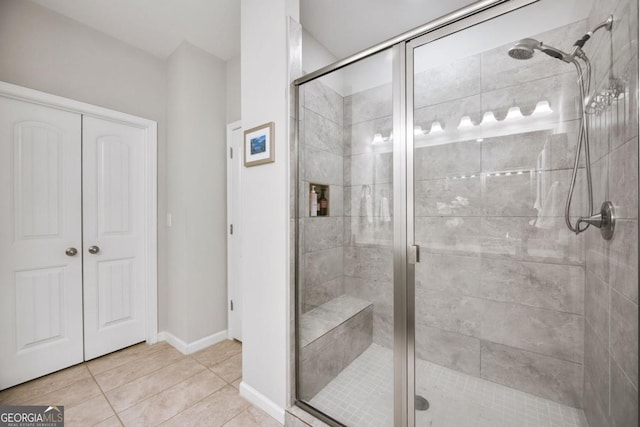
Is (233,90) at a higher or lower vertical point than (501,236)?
higher

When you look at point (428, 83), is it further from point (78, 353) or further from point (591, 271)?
point (78, 353)

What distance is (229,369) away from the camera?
6.87 feet

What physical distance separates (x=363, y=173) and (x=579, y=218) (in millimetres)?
991

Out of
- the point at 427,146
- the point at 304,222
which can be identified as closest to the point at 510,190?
the point at 427,146

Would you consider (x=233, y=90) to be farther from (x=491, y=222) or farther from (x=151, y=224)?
(x=491, y=222)

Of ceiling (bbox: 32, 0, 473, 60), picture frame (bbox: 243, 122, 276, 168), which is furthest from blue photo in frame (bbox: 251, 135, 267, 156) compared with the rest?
ceiling (bbox: 32, 0, 473, 60)

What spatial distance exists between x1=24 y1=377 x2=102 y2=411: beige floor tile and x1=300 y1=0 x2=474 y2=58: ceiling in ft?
10.1

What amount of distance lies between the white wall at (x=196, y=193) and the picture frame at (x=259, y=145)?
968 millimetres

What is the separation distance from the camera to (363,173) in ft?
5.02

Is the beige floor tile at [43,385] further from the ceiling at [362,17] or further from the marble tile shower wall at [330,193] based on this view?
the ceiling at [362,17]

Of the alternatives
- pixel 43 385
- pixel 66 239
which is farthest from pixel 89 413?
pixel 66 239

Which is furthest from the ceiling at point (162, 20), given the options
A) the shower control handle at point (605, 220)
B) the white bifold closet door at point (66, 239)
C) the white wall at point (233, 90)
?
the shower control handle at point (605, 220)

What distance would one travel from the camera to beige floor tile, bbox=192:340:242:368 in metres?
2.22

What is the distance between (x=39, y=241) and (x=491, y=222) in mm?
2986
